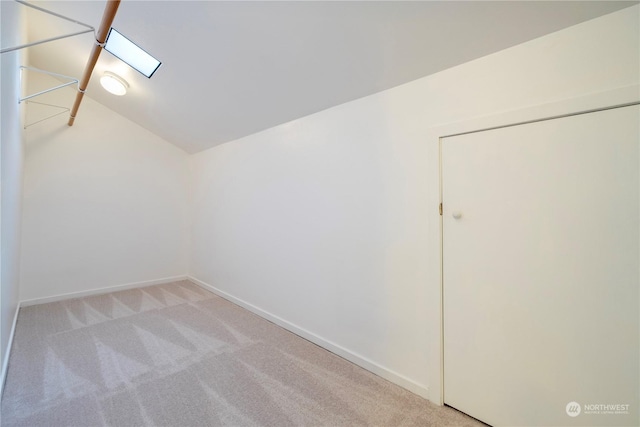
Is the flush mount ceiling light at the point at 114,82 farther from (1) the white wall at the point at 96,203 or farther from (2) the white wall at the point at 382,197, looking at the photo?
(2) the white wall at the point at 382,197

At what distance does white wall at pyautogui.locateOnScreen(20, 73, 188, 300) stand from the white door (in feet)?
13.5

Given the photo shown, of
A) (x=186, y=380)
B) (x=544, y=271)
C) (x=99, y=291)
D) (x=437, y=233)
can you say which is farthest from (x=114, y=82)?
(x=544, y=271)

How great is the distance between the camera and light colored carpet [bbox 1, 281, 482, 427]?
139 cm

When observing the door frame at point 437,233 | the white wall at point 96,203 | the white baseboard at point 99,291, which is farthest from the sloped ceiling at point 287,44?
the white baseboard at point 99,291

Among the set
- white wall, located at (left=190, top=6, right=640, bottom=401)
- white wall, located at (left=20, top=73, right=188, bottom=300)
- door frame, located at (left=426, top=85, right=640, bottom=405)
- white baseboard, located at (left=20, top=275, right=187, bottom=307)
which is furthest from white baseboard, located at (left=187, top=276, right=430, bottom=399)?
white wall, located at (left=20, top=73, right=188, bottom=300)

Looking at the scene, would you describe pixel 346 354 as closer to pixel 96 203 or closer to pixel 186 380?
pixel 186 380

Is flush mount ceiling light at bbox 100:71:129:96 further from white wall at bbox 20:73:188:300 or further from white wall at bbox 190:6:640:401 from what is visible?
white wall at bbox 190:6:640:401

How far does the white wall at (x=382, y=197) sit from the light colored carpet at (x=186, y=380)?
221 mm

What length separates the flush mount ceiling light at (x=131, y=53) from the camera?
209 cm

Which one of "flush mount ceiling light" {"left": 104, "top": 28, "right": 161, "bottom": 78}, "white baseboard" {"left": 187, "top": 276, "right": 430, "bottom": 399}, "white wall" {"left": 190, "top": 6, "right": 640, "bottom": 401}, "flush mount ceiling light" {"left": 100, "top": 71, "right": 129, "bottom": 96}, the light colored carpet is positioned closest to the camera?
"white wall" {"left": 190, "top": 6, "right": 640, "bottom": 401}

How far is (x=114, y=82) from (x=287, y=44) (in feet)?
7.29

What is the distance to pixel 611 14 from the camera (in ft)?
3.40

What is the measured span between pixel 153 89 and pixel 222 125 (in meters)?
0.75

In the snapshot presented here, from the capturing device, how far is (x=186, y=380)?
1.69 meters
